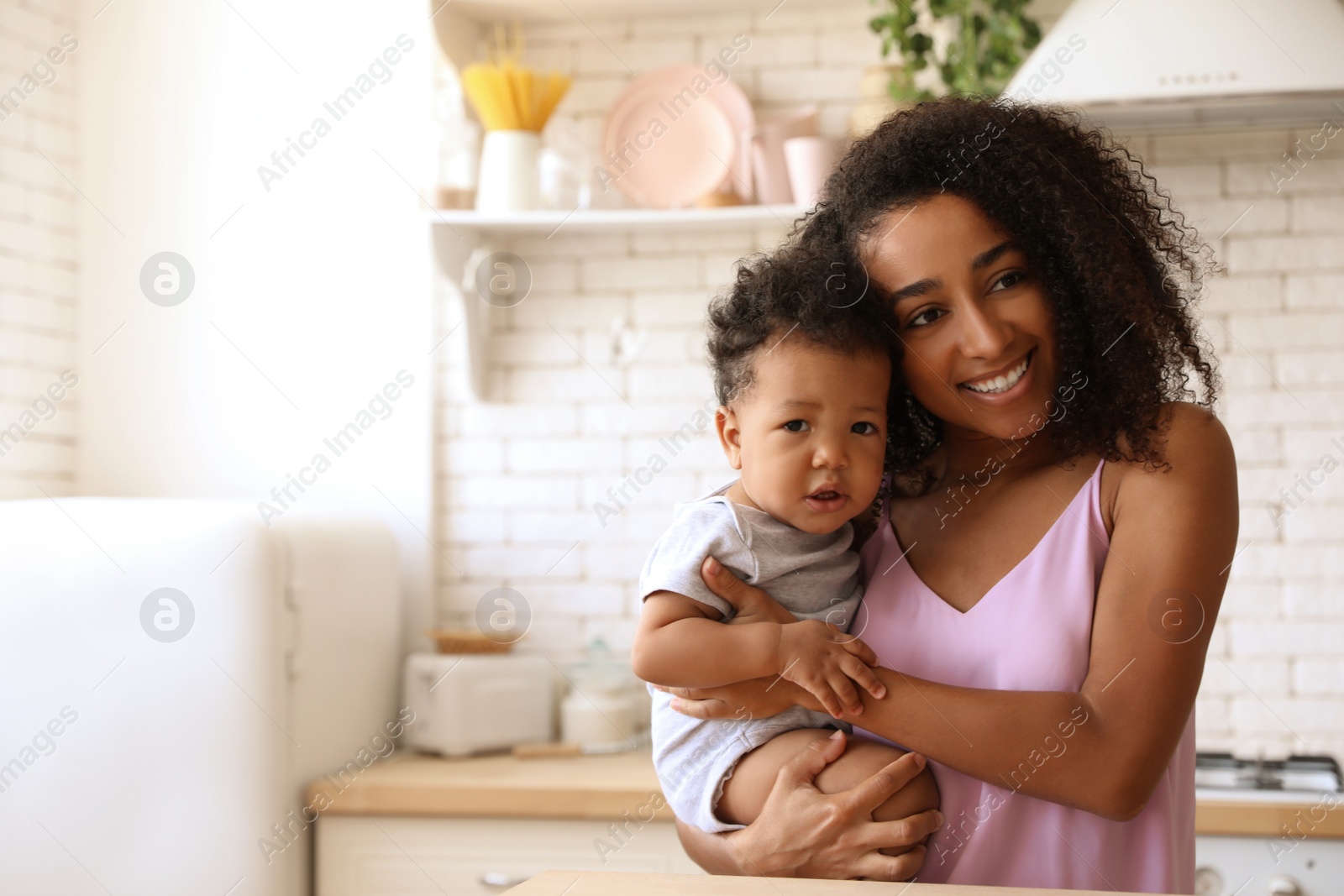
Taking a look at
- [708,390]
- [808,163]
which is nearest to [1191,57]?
[808,163]

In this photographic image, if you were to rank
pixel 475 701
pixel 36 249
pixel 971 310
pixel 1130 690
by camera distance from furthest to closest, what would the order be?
pixel 36 249 → pixel 475 701 → pixel 971 310 → pixel 1130 690

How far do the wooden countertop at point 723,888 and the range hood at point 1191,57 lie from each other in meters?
1.69

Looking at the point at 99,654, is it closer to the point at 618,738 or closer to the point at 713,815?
the point at 618,738

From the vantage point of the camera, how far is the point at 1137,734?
3.25 feet

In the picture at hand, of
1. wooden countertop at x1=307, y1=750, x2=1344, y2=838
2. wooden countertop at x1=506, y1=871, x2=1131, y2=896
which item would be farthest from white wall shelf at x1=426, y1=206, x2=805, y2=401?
wooden countertop at x1=506, y1=871, x2=1131, y2=896

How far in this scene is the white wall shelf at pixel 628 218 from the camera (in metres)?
2.51

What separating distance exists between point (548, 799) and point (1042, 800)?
1.30 metres

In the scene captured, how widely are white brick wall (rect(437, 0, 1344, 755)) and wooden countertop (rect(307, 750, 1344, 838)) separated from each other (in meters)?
0.47

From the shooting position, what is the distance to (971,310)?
110 cm

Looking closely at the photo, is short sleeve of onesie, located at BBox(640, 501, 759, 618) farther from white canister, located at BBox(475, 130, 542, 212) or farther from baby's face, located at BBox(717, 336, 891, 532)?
white canister, located at BBox(475, 130, 542, 212)

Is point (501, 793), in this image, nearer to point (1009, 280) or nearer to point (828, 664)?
point (828, 664)

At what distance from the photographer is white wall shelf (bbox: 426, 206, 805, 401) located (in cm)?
253

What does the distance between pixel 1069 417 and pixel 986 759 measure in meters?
0.35

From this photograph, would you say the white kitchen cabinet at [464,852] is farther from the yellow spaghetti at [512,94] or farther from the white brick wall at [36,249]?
the yellow spaghetti at [512,94]
